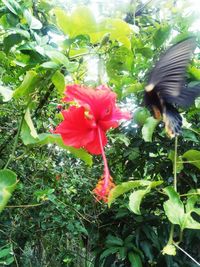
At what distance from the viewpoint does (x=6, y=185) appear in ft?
2.10

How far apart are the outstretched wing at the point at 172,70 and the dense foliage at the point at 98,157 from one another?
10 centimetres

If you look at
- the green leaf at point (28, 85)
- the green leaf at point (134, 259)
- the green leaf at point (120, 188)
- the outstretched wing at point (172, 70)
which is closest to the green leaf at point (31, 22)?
the green leaf at point (28, 85)

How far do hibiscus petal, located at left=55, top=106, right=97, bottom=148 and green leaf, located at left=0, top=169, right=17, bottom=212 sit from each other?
0.12m

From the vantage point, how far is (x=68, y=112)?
70 centimetres

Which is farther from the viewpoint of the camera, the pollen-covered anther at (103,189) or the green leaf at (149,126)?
the green leaf at (149,126)

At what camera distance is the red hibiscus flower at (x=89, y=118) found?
0.67 metres

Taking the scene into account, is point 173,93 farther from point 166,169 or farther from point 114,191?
point 166,169

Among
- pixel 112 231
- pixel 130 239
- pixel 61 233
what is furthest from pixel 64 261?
pixel 130 239

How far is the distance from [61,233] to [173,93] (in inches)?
48.9

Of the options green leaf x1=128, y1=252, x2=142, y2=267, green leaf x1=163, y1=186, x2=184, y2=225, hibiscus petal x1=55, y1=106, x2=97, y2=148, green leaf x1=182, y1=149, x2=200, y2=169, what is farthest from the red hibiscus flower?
green leaf x1=128, y1=252, x2=142, y2=267

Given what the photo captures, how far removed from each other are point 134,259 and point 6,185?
2.88 feet

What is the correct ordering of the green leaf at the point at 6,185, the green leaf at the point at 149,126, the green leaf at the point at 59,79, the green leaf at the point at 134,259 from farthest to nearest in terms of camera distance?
1. the green leaf at the point at 134,259
2. the green leaf at the point at 149,126
3. the green leaf at the point at 59,79
4. the green leaf at the point at 6,185

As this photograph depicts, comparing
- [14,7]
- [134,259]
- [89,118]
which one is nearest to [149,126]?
[89,118]

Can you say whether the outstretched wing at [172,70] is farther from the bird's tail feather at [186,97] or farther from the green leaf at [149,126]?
the green leaf at [149,126]
